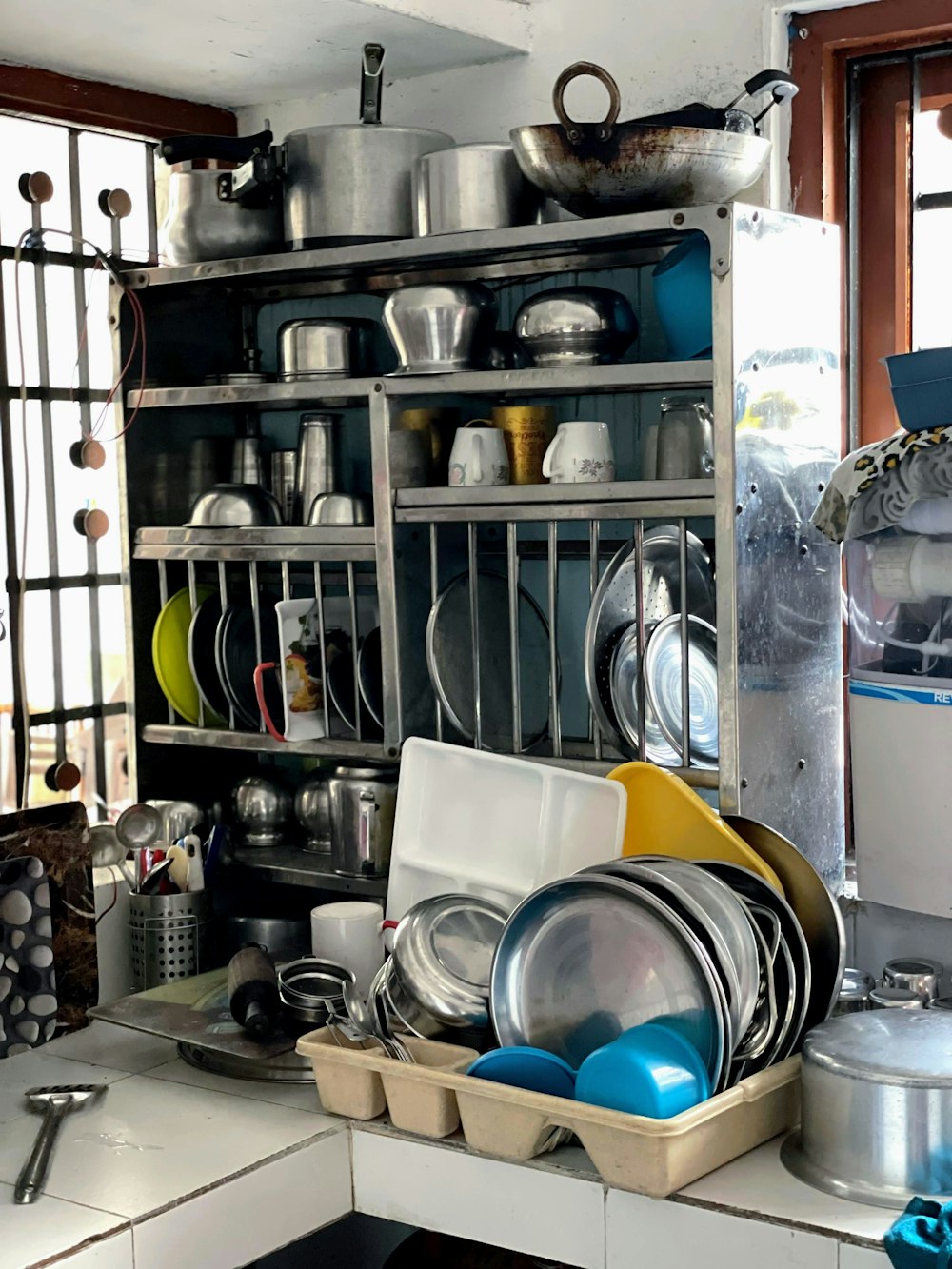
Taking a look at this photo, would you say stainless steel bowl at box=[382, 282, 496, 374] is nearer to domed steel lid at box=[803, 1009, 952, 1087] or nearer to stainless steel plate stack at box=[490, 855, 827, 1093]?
stainless steel plate stack at box=[490, 855, 827, 1093]

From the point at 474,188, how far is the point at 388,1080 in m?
1.03

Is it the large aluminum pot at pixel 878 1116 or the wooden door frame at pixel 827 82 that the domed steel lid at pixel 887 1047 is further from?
the wooden door frame at pixel 827 82

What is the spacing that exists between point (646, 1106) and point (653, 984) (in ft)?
0.50

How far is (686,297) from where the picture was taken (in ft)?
5.88

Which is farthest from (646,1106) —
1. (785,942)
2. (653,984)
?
(785,942)

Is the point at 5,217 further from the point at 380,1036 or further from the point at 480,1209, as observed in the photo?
the point at 480,1209

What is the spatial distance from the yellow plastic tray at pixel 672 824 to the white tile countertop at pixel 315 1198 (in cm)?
31

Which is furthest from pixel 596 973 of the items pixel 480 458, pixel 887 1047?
pixel 480 458

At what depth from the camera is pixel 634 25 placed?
6.58ft

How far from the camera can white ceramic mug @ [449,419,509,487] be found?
1885 mm

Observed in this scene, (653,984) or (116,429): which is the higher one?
(116,429)

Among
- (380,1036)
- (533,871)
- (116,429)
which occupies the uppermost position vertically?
(116,429)

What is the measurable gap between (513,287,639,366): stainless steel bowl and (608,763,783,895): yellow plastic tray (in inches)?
19.2

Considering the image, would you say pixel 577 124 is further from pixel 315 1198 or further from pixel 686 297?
pixel 315 1198
